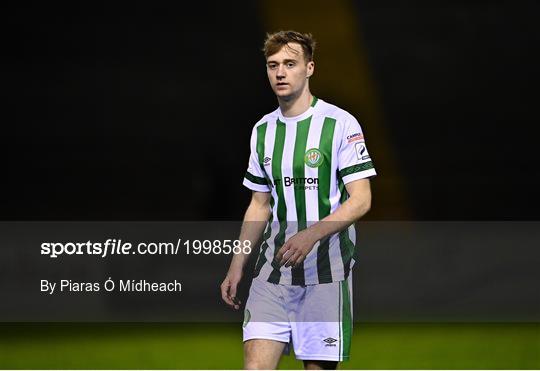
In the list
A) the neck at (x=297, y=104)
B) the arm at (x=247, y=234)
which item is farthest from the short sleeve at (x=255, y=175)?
the neck at (x=297, y=104)

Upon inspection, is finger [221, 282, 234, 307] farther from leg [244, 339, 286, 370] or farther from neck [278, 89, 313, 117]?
neck [278, 89, 313, 117]

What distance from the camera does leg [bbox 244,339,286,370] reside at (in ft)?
14.5

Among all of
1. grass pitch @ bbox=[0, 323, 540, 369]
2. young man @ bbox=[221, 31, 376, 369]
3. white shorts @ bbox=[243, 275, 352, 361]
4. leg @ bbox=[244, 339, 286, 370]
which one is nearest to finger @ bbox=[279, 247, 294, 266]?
young man @ bbox=[221, 31, 376, 369]

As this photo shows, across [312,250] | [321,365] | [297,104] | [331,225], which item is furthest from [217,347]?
[331,225]

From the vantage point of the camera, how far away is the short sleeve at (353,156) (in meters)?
4.45

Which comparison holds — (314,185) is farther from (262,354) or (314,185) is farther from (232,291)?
(262,354)

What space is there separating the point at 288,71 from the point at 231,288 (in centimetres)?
113

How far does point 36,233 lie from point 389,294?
9.60 feet

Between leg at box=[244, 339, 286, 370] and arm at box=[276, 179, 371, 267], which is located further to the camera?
leg at box=[244, 339, 286, 370]

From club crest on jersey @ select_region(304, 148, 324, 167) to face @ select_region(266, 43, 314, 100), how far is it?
33 centimetres

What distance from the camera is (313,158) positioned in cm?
449

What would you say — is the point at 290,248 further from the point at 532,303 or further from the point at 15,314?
the point at 532,303

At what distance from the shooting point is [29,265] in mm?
6504

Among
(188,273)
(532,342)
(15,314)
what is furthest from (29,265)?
(532,342)
